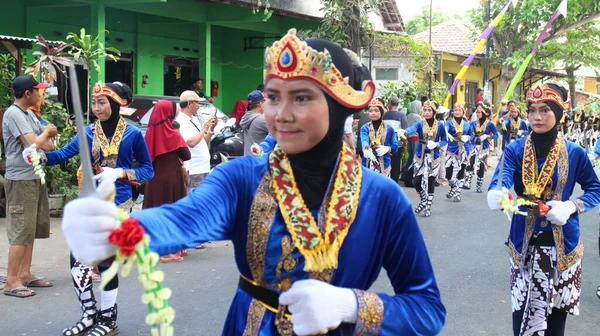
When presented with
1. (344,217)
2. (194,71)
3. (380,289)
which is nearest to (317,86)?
(344,217)

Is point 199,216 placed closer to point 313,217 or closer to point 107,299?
point 313,217

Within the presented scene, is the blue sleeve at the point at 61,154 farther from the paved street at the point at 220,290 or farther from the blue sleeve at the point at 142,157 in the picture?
the paved street at the point at 220,290

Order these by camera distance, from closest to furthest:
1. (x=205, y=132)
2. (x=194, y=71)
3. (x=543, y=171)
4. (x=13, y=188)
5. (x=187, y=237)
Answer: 1. (x=187, y=237)
2. (x=543, y=171)
3. (x=13, y=188)
4. (x=205, y=132)
5. (x=194, y=71)

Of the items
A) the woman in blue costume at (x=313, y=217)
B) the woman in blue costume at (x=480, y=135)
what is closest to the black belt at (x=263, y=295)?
the woman in blue costume at (x=313, y=217)

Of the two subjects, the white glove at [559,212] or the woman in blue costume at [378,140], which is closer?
the white glove at [559,212]

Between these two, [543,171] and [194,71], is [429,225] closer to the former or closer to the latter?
[543,171]

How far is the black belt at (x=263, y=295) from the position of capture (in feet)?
7.34

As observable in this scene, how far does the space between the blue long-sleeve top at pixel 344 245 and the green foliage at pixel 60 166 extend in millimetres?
8551

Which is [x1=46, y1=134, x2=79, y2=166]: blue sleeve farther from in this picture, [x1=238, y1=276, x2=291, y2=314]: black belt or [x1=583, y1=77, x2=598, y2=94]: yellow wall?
[x1=583, y1=77, x2=598, y2=94]: yellow wall

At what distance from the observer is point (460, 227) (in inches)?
439

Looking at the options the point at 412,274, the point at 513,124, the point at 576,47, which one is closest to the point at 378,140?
the point at 513,124

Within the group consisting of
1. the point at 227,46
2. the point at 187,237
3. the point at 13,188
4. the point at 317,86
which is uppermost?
the point at 227,46

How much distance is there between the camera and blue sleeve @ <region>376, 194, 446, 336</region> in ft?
7.43

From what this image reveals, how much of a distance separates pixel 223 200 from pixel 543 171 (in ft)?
11.2
